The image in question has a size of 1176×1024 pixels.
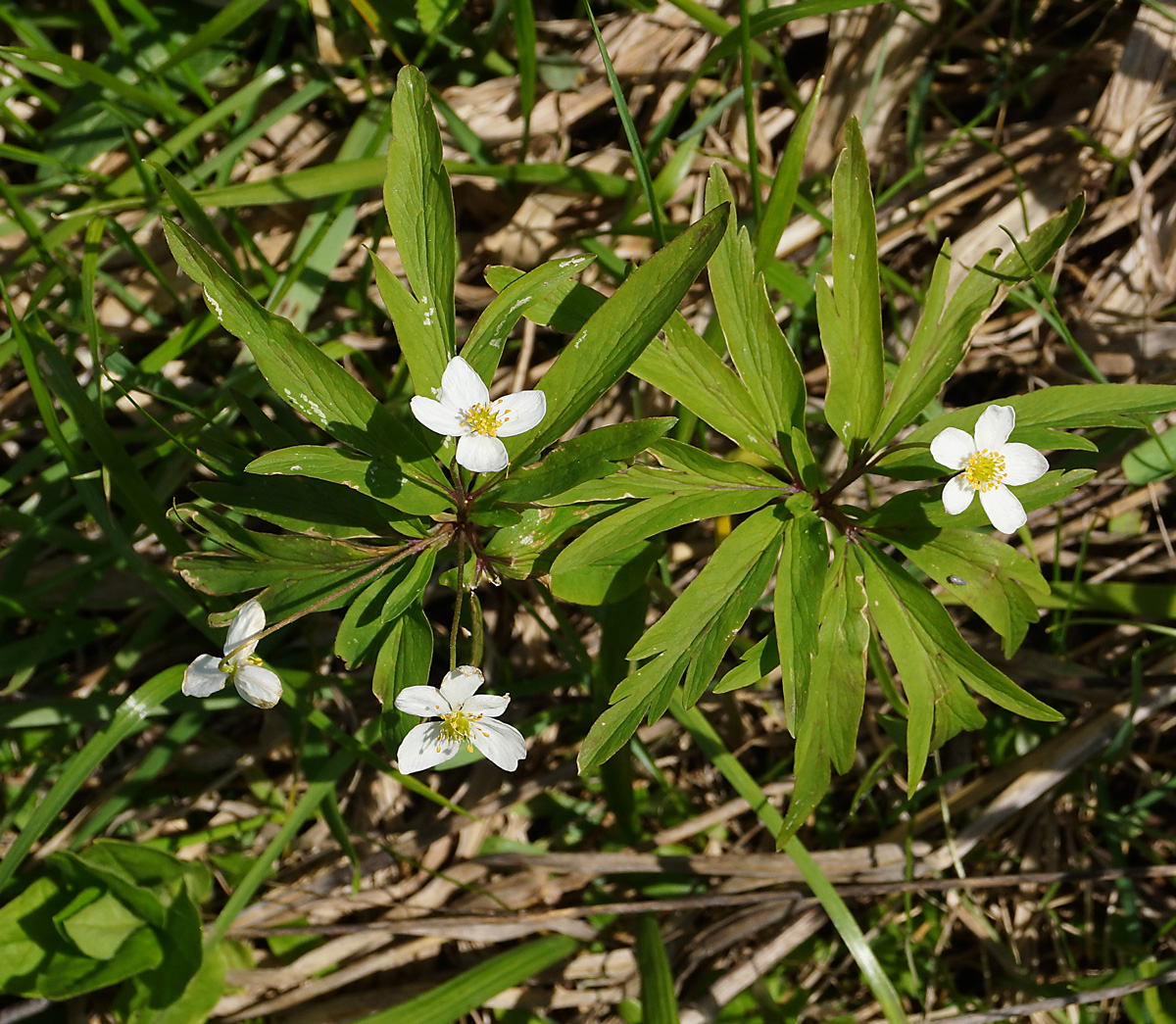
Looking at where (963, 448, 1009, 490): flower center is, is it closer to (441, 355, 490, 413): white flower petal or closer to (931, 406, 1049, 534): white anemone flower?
(931, 406, 1049, 534): white anemone flower

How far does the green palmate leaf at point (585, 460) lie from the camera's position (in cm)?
185

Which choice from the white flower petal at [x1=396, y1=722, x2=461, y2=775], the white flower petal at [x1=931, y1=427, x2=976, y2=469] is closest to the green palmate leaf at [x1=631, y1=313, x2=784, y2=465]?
the white flower petal at [x1=931, y1=427, x2=976, y2=469]

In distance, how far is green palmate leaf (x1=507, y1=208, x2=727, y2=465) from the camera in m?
1.86

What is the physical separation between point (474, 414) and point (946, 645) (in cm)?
121

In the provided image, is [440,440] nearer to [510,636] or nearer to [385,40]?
[510,636]

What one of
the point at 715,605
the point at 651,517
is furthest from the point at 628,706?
the point at 651,517

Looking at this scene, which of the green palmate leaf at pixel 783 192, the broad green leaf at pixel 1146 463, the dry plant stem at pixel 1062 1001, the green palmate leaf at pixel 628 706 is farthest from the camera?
the broad green leaf at pixel 1146 463

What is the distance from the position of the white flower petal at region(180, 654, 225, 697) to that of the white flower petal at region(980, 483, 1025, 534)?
5.74 feet

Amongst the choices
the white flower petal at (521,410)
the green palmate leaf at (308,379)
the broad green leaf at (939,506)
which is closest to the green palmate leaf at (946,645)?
the broad green leaf at (939,506)

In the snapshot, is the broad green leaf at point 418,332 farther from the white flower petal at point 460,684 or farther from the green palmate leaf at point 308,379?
the white flower petal at point 460,684

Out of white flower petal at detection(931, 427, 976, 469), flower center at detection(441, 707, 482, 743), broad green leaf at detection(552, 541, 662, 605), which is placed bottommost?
flower center at detection(441, 707, 482, 743)

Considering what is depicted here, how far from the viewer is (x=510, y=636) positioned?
349cm

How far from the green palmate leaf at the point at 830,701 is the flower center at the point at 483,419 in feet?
2.72

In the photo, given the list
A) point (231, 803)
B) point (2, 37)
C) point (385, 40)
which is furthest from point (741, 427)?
point (2, 37)
